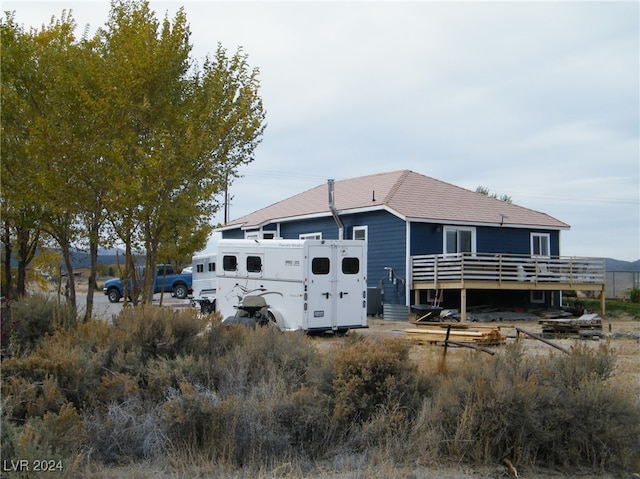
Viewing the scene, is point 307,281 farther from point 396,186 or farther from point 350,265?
point 396,186

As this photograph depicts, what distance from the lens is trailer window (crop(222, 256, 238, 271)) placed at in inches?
750

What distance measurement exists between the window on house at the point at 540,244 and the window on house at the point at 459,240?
11.7 feet

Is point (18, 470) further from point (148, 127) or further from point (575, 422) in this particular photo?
point (148, 127)

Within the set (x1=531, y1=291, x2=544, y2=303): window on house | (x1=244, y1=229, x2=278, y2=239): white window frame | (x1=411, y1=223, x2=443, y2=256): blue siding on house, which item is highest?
(x1=244, y1=229, x2=278, y2=239): white window frame

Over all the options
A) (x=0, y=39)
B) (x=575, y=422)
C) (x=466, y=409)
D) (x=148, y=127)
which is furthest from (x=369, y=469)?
(x=0, y=39)

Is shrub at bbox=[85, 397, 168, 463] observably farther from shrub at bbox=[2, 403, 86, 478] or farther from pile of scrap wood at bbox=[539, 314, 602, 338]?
pile of scrap wood at bbox=[539, 314, 602, 338]

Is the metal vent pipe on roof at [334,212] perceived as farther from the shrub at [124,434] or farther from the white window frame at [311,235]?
the shrub at [124,434]

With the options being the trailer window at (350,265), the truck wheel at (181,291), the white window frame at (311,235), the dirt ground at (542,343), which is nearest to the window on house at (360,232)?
the white window frame at (311,235)

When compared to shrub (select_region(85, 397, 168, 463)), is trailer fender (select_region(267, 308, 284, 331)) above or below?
above

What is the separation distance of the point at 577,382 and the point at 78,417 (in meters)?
4.94

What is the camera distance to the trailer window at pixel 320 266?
1742 cm

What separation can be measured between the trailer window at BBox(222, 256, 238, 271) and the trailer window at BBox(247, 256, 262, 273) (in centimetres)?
50

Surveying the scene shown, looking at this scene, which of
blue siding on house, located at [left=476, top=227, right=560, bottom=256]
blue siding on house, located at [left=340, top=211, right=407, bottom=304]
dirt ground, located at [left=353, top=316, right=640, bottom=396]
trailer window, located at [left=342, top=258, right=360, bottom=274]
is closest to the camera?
dirt ground, located at [left=353, top=316, right=640, bottom=396]

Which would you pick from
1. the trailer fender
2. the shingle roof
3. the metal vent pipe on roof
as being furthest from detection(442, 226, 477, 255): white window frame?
the trailer fender
